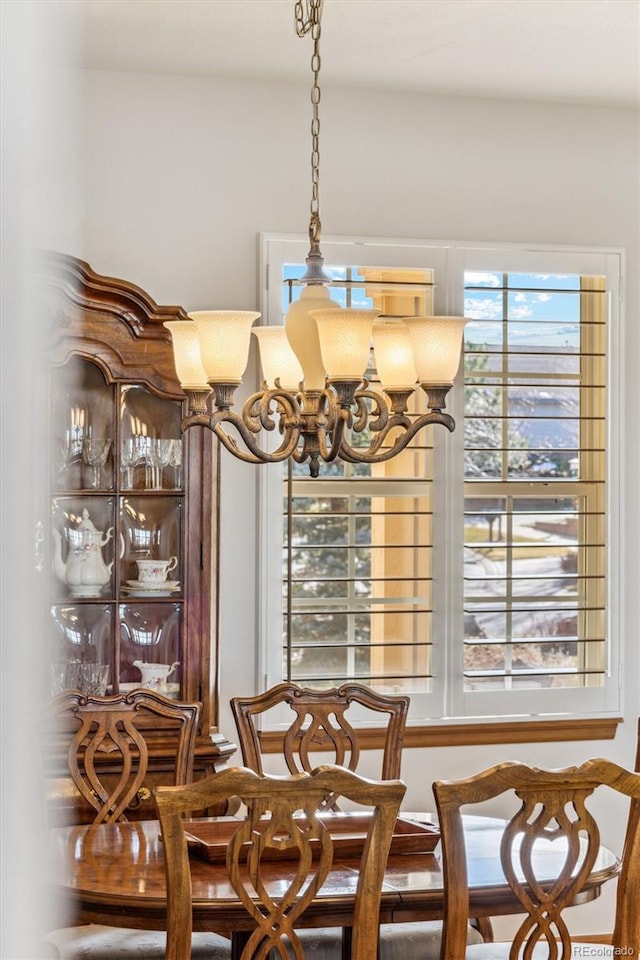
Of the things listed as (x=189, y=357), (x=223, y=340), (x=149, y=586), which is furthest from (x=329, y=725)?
(x=223, y=340)

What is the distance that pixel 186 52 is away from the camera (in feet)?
10.2

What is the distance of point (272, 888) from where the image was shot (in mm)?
1957

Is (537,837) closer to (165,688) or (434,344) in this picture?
(434,344)

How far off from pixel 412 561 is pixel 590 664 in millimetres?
721

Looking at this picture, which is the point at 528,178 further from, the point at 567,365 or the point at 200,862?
the point at 200,862

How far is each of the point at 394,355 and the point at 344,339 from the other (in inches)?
12.0

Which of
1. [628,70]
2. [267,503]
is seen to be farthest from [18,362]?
[628,70]

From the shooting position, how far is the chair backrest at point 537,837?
172 cm

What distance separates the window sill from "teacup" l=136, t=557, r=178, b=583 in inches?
24.8

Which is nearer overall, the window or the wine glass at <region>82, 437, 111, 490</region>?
the wine glass at <region>82, 437, 111, 490</region>

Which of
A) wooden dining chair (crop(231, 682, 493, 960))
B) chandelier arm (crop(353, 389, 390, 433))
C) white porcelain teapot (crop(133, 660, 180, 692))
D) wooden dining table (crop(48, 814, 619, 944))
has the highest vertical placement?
chandelier arm (crop(353, 389, 390, 433))

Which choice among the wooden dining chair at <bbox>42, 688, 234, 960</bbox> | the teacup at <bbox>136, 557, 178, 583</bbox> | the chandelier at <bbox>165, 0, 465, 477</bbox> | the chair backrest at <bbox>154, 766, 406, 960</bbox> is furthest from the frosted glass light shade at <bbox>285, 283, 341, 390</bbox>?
the teacup at <bbox>136, 557, 178, 583</bbox>

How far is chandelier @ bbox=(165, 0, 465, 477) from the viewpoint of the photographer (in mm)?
1950

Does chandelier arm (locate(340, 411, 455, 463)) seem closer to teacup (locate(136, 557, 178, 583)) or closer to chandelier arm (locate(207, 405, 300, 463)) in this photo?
chandelier arm (locate(207, 405, 300, 463))
